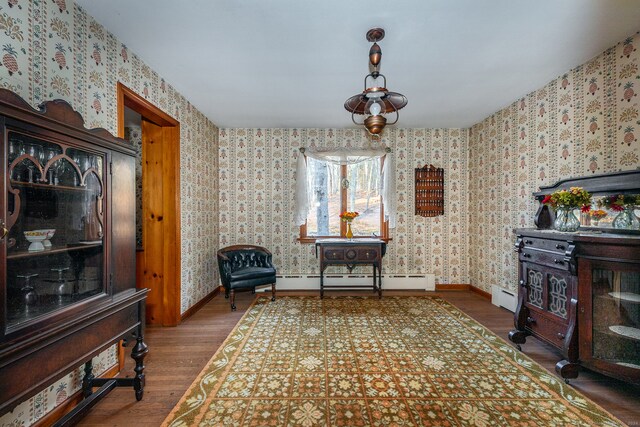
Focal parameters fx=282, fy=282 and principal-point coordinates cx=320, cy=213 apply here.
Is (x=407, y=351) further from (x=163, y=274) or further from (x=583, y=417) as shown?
(x=163, y=274)

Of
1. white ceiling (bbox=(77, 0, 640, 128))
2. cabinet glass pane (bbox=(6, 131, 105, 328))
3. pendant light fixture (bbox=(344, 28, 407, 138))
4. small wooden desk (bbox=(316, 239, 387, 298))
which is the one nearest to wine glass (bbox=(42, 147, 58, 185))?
cabinet glass pane (bbox=(6, 131, 105, 328))

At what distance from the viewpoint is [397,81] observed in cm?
304

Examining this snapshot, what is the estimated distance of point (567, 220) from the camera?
2404 millimetres

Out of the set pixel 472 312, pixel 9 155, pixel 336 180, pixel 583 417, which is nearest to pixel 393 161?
pixel 336 180

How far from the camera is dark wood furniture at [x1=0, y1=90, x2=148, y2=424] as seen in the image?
1.15 metres

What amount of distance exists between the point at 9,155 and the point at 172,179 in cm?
217

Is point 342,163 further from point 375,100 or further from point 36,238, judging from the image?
point 36,238

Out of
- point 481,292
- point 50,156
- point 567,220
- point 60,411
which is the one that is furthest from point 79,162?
point 481,292

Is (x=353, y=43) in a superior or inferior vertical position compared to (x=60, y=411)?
superior

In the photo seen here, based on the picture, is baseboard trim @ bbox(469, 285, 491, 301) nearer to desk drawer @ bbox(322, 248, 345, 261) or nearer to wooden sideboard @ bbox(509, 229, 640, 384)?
wooden sideboard @ bbox(509, 229, 640, 384)

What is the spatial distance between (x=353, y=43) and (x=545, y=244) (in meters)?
2.36

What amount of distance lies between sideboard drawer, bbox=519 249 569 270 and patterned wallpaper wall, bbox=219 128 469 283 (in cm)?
206

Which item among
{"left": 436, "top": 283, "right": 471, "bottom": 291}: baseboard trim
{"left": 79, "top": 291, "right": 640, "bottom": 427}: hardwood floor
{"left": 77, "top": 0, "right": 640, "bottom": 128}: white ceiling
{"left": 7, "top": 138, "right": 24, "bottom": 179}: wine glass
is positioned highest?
{"left": 77, "top": 0, "right": 640, "bottom": 128}: white ceiling

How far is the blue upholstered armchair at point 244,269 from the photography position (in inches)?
147
